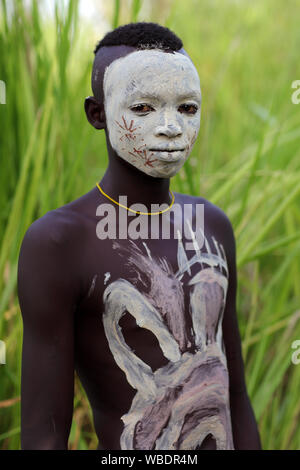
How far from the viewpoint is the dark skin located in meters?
0.60

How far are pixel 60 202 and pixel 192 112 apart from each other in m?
0.32

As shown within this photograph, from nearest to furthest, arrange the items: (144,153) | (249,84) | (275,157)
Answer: (144,153)
(275,157)
(249,84)

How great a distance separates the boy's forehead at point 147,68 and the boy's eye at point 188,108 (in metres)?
0.02

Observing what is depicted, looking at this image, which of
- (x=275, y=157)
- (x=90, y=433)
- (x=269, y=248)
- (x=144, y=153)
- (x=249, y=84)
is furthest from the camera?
(x=249, y=84)

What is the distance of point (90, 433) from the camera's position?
3.30 feet

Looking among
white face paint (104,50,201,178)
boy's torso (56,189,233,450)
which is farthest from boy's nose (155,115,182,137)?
boy's torso (56,189,233,450)

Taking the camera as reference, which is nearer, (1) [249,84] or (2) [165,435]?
(2) [165,435]

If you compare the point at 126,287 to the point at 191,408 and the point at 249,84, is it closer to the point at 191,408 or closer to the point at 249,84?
the point at 191,408

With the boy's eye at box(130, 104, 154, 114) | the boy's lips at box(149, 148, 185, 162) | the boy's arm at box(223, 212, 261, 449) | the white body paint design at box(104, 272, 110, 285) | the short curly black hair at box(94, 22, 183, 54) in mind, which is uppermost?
the short curly black hair at box(94, 22, 183, 54)

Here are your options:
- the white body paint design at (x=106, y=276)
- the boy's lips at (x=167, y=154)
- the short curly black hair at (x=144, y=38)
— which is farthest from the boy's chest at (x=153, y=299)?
the short curly black hair at (x=144, y=38)

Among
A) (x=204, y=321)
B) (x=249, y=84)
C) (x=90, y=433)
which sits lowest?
(x=90, y=433)

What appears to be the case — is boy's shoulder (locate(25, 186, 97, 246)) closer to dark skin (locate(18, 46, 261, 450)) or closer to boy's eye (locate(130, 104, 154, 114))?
dark skin (locate(18, 46, 261, 450))

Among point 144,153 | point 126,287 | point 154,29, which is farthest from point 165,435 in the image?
point 154,29

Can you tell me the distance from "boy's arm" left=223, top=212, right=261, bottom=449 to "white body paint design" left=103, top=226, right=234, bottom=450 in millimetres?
73
